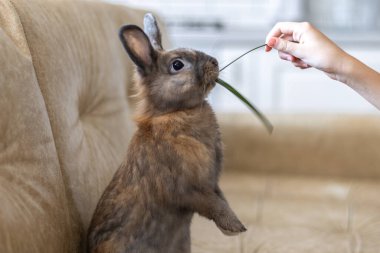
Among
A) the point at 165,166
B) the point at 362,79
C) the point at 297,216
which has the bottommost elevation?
the point at 297,216

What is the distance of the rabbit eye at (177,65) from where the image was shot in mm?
1256

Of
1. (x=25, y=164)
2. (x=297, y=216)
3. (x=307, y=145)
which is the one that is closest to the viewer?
(x=25, y=164)

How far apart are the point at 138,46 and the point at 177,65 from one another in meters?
0.09

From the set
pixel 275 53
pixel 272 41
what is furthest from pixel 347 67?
pixel 275 53

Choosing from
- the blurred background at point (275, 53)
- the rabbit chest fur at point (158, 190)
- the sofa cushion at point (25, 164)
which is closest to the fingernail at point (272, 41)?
the rabbit chest fur at point (158, 190)

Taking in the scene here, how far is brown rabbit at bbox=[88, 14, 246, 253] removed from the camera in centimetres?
118

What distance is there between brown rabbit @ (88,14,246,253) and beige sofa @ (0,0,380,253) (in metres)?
0.12

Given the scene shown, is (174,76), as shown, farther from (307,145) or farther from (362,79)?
(307,145)

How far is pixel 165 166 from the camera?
1177mm

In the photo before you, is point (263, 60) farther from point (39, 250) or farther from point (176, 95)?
point (39, 250)

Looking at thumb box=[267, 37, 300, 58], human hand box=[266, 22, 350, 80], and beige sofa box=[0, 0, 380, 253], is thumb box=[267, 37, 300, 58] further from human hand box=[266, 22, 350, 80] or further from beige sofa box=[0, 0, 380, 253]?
beige sofa box=[0, 0, 380, 253]

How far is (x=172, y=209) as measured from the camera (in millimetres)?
1184

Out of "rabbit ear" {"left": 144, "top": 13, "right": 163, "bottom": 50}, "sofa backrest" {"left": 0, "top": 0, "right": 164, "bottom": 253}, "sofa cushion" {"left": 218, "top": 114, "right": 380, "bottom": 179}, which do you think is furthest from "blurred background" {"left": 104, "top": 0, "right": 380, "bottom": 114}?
"rabbit ear" {"left": 144, "top": 13, "right": 163, "bottom": 50}

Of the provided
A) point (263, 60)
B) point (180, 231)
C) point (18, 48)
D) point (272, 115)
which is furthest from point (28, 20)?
point (263, 60)
